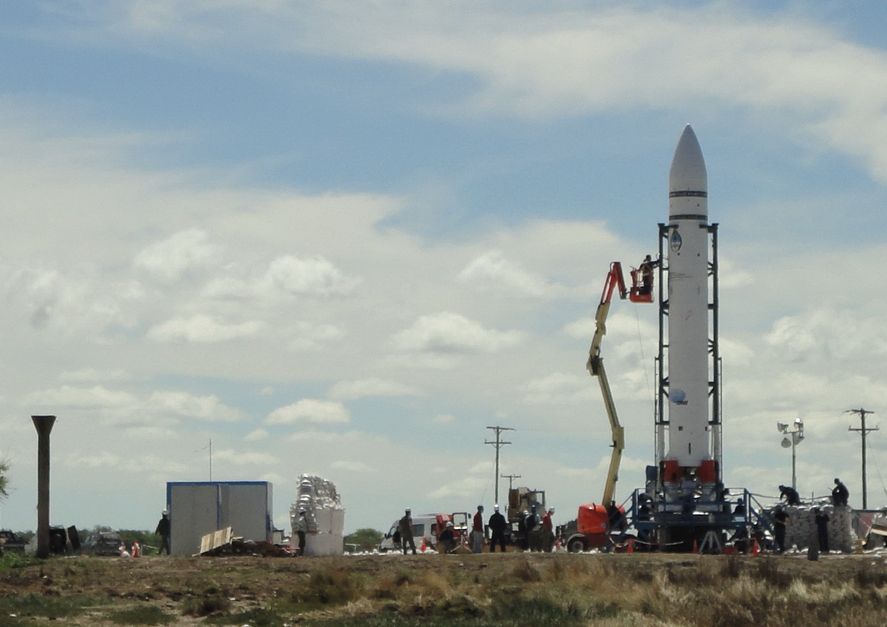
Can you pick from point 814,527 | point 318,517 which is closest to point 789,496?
point 814,527

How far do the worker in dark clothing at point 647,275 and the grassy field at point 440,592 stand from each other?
14.2m

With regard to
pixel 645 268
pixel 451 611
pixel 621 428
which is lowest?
pixel 451 611

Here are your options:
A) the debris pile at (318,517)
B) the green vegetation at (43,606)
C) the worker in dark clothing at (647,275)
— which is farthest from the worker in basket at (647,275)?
the green vegetation at (43,606)

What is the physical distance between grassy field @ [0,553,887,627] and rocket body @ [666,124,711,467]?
11176mm

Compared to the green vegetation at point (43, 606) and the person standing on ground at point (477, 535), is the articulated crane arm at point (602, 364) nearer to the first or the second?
the person standing on ground at point (477, 535)

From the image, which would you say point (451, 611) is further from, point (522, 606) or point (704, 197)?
point (704, 197)

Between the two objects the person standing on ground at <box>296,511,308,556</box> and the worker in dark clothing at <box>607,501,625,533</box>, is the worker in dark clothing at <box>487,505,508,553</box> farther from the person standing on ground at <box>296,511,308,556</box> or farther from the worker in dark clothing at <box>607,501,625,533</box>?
the person standing on ground at <box>296,511,308,556</box>

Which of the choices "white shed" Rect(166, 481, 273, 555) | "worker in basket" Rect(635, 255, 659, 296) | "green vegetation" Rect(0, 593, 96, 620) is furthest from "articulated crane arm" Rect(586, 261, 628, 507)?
"green vegetation" Rect(0, 593, 96, 620)

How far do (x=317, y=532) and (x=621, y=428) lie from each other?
12393 mm

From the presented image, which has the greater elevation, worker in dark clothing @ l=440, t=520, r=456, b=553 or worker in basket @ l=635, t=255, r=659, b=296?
worker in basket @ l=635, t=255, r=659, b=296

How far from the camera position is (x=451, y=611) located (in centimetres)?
3122

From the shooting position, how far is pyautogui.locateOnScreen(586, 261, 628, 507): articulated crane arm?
5597cm

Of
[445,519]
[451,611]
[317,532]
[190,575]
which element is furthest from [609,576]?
[445,519]

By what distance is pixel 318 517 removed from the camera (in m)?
49.9
